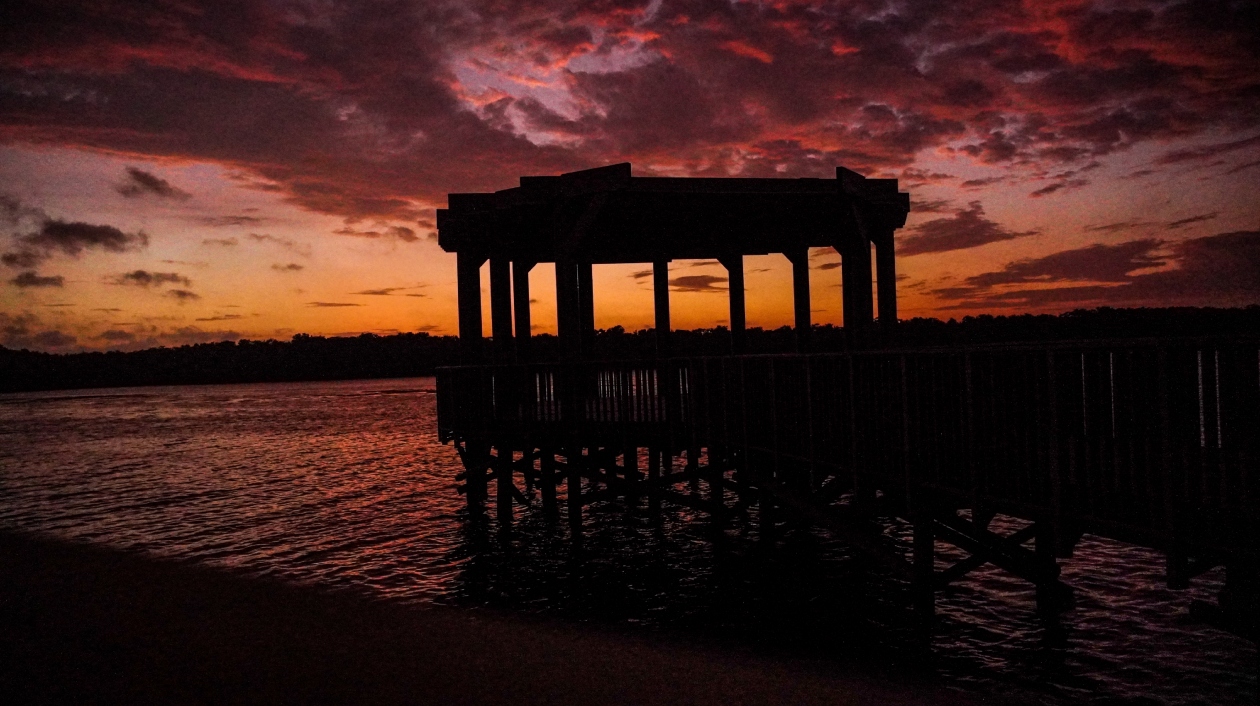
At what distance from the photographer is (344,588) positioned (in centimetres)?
1215

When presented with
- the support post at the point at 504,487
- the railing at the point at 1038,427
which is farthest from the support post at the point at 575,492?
the railing at the point at 1038,427

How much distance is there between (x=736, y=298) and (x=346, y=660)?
1434cm

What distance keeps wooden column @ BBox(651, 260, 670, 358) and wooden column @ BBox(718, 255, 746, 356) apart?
5.16ft

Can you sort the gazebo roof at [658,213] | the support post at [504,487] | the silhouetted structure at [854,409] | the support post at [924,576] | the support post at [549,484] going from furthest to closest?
1. the support post at [549,484]
2. the support post at [504,487]
3. the gazebo roof at [658,213]
4. the support post at [924,576]
5. the silhouetted structure at [854,409]

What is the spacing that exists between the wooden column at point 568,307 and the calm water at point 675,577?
3982 mm

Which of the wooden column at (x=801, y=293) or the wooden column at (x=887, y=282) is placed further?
the wooden column at (x=801, y=293)

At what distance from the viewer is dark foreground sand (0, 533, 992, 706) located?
754 centimetres

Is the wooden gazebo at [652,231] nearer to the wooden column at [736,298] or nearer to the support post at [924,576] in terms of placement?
the wooden column at [736,298]

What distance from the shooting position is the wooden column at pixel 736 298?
19969 millimetres

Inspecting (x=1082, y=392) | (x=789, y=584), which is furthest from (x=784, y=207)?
(x=1082, y=392)

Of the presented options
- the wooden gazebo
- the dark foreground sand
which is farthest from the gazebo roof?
the dark foreground sand

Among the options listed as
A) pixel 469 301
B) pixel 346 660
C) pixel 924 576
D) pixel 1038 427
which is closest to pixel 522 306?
pixel 469 301

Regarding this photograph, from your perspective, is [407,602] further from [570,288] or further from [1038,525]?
[1038,525]

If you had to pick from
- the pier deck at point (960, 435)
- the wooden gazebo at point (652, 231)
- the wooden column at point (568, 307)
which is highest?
the wooden gazebo at point (652, 231)
